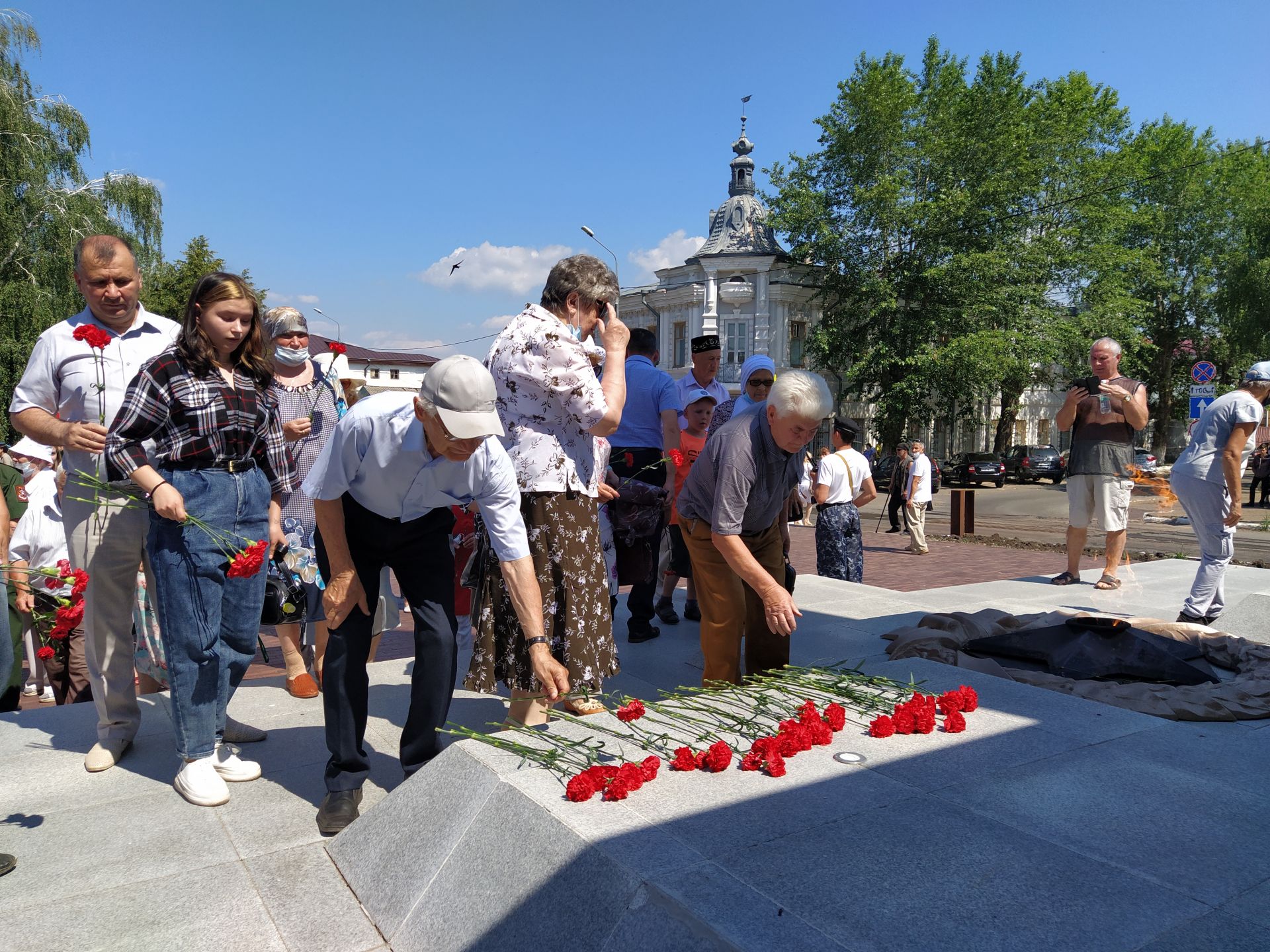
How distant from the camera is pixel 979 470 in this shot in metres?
33.1

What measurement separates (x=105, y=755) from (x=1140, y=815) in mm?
3704

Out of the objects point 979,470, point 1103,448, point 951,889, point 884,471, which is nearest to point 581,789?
point 951,889

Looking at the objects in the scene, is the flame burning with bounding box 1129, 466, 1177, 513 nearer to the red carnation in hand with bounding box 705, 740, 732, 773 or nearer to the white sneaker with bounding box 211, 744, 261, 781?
the red carnation in hand with bounding box 705, 740, 732, 773

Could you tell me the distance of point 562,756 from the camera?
2932 mm

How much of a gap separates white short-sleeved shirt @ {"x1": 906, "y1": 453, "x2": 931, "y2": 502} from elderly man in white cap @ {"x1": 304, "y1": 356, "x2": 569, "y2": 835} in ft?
37.1

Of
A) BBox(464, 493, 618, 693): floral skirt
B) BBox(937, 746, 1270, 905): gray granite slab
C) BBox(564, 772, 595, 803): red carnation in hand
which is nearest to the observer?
BBox(937, 746, 1270, 905): gray granite slab

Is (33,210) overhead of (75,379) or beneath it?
overhead

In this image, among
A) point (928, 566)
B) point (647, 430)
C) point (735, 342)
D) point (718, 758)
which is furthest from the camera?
point (735, 342)

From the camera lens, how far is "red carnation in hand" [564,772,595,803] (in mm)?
2641

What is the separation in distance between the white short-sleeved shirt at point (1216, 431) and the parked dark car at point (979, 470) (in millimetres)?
27388

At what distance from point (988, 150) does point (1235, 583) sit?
A: 29.6m

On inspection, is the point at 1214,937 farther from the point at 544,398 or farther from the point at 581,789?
the point at 544,398

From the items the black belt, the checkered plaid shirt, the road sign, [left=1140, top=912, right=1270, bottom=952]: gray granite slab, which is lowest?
[left=1140, top=912, right=1270, bottom=952]: gray granite slab

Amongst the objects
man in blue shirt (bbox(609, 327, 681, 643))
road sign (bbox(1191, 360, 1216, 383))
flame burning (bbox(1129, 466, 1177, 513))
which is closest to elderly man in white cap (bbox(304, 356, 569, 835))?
man in blue shirt (bbox(609, 327, 681, 643))
